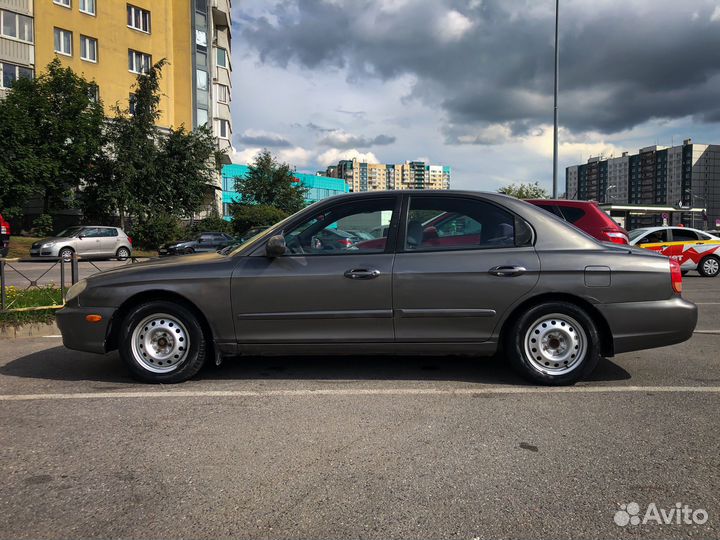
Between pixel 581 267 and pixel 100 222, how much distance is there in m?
32.5

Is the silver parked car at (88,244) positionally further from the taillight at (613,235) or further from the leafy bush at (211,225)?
the taillight at (613,235)

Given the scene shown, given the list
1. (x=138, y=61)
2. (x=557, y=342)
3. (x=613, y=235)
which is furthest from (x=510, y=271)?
(x=138, y=61)

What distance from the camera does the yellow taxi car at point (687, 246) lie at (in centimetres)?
1619

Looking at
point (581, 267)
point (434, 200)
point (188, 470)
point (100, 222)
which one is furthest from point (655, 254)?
point (100, 222)

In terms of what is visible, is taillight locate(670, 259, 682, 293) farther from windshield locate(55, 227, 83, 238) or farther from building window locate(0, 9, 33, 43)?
building window locate(0, 9, 33, 43)

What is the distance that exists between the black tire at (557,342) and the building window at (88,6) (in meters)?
39.4

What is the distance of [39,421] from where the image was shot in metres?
3.87

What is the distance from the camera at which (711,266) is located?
1633 cm

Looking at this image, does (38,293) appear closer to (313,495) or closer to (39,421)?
(39,421)

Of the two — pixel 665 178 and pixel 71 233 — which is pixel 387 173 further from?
pixel 71 233

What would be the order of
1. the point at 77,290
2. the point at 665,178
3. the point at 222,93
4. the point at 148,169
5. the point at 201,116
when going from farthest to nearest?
the point at 665,178 < the point at 222,93 < the point at 201,116 < the point at 148,169 < the point at 77,290

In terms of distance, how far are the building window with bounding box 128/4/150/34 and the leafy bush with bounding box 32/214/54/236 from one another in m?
16.0

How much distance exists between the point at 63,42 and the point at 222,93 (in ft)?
42.2

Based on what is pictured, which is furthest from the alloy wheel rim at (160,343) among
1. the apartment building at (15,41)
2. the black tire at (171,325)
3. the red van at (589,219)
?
the apartment building at (15,41)
